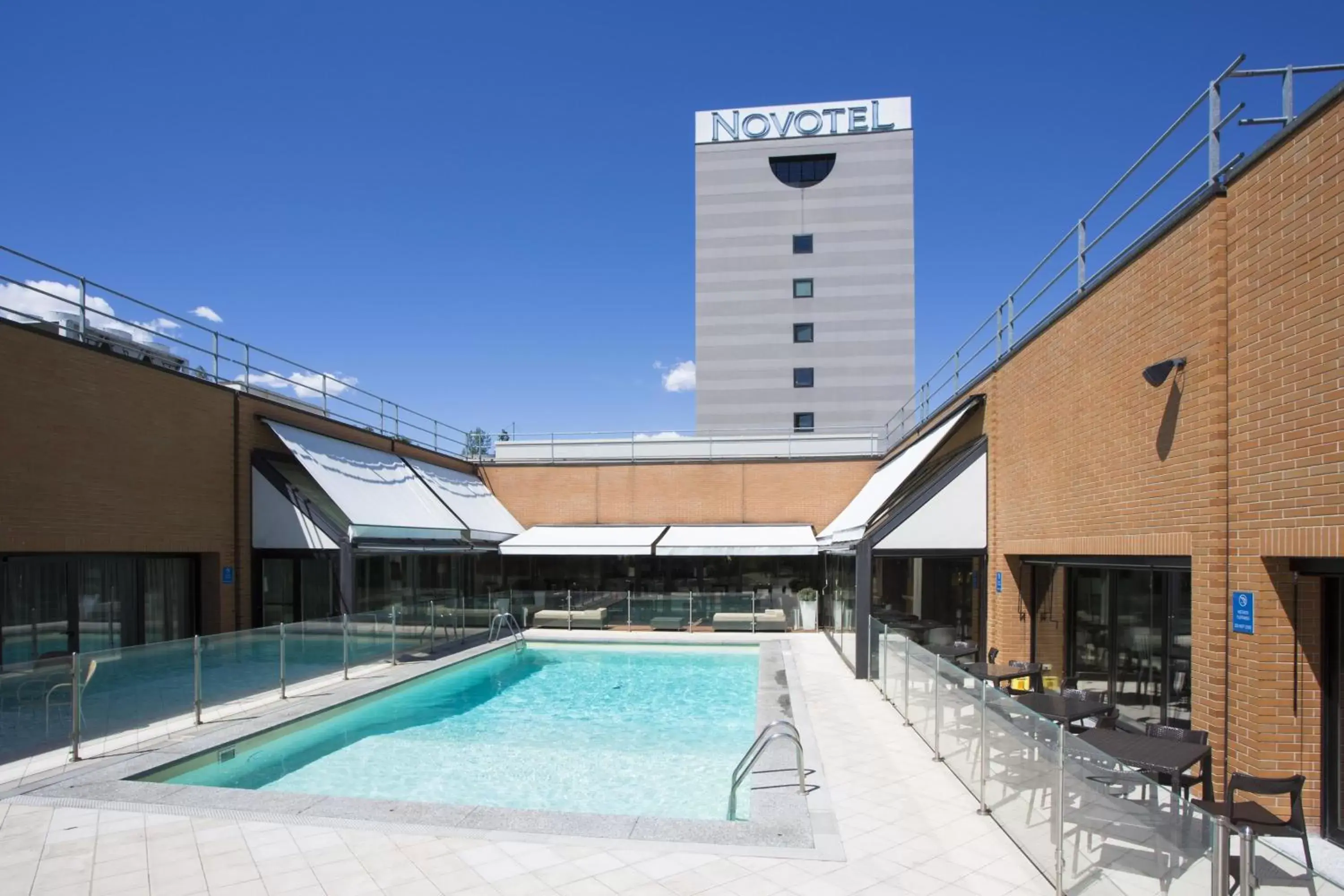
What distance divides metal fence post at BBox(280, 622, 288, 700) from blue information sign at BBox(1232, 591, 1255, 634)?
41.5 feet

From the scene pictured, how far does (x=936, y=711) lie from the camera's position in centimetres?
930

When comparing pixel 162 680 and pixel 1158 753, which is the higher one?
pixel 1158 753

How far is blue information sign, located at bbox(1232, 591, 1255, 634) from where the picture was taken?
21.2 feet

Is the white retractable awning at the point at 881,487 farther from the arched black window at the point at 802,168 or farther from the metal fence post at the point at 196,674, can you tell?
the arched black window at the point at 802,168

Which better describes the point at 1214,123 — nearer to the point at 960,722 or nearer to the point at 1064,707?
the point at 1064,707

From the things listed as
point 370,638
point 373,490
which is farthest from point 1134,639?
point 373,490

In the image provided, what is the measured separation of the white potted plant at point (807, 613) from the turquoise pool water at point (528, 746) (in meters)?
5.67

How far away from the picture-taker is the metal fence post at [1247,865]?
11.8ft

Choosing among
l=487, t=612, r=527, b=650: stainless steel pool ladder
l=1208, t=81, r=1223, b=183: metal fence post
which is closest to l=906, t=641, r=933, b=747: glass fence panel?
l=1208, t=81, r=1223, b=183: metal fence post

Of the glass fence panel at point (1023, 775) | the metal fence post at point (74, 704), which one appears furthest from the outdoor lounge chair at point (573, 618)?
the glass fence panel at point (1023, 775)

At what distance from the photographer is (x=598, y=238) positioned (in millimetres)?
31109

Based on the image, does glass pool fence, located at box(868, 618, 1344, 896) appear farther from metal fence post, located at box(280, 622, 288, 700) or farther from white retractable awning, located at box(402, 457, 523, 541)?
white retractable awning, located at box(402, 457, 523, 541)

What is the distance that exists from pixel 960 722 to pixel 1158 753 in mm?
2168

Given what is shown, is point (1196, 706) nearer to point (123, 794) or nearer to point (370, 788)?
point (370, 788)
